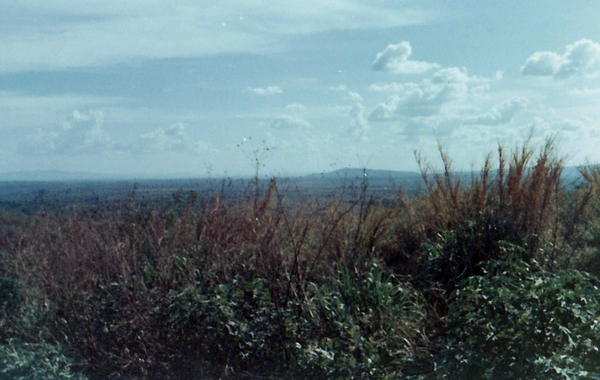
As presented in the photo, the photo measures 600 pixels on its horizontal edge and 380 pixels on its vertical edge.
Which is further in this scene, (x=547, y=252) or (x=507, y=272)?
(x=547, y=252)

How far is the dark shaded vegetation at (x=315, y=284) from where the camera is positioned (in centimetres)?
523

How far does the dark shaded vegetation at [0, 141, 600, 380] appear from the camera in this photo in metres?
5.23

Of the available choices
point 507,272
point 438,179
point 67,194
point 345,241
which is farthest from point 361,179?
point 67,194

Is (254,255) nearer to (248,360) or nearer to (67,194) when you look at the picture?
(248,360)

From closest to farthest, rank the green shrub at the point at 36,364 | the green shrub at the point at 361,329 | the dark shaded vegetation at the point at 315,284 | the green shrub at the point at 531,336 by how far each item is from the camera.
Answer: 1. the green shrub at the point at 531,336
2. the dark shaded vegetation at the point at 315,284
3. the green shrub at the point at 361,329
4. the green shrub at the point at 36,364

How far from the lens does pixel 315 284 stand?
22.0ft

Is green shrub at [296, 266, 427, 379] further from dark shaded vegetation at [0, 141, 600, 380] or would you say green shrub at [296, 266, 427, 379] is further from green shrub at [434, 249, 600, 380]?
green shrub at [434, 249, 600, 380]

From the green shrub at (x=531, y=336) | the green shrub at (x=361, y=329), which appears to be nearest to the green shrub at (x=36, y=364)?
the green shrub at (x=361, y=329)

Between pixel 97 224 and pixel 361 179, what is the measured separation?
10.5 feet

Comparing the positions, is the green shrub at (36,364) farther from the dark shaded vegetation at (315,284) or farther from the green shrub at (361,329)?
the green shrub at (361,329)

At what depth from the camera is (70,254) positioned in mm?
7094

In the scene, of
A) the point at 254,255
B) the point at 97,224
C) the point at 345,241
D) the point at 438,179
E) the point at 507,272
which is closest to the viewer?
the point at 507,272

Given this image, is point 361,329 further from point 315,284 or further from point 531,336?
point 531,336

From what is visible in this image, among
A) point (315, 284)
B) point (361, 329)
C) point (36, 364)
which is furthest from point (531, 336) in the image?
point (36, 364)
